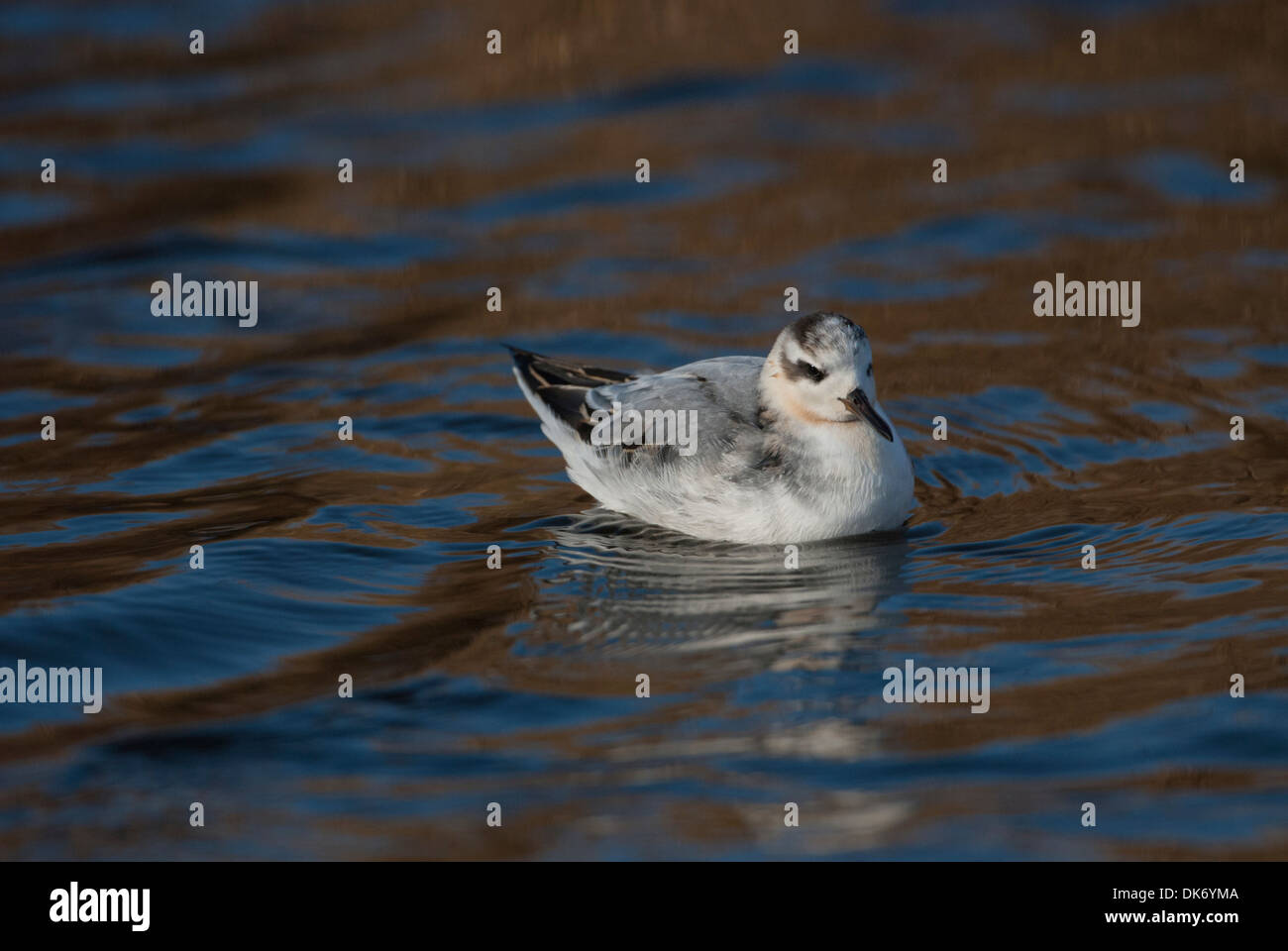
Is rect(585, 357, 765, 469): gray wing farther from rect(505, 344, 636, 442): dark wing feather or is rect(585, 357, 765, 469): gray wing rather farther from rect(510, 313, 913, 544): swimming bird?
rect(505, 344, 636, 442): dark wing feather

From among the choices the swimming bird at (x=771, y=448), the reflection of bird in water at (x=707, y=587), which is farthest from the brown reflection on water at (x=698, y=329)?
the swimming bird at (x=771, y=448)

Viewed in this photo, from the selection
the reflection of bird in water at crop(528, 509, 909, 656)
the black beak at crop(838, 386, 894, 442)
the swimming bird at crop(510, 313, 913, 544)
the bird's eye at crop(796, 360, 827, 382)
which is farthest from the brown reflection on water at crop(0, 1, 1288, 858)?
the bird's eye at crop(796, 360, 827, 382)

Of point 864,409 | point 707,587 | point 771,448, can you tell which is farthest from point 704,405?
point 707,587

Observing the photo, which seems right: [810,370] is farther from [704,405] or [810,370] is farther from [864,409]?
[704,405]

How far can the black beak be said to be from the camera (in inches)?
421

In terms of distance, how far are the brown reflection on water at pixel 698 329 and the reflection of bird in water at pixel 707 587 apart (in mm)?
57

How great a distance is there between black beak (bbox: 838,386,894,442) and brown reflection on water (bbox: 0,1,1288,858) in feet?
2.74

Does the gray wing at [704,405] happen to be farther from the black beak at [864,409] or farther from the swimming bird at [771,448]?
the black beak at [864,409]

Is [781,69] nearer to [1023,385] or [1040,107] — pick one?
[1040,107]

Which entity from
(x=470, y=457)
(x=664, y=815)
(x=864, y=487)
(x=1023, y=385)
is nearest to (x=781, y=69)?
(x=1023, y=385)

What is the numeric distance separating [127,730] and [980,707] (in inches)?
174

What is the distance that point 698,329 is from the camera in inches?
586

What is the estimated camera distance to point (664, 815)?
27.4 ft

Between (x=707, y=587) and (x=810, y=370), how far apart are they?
1471 mm
